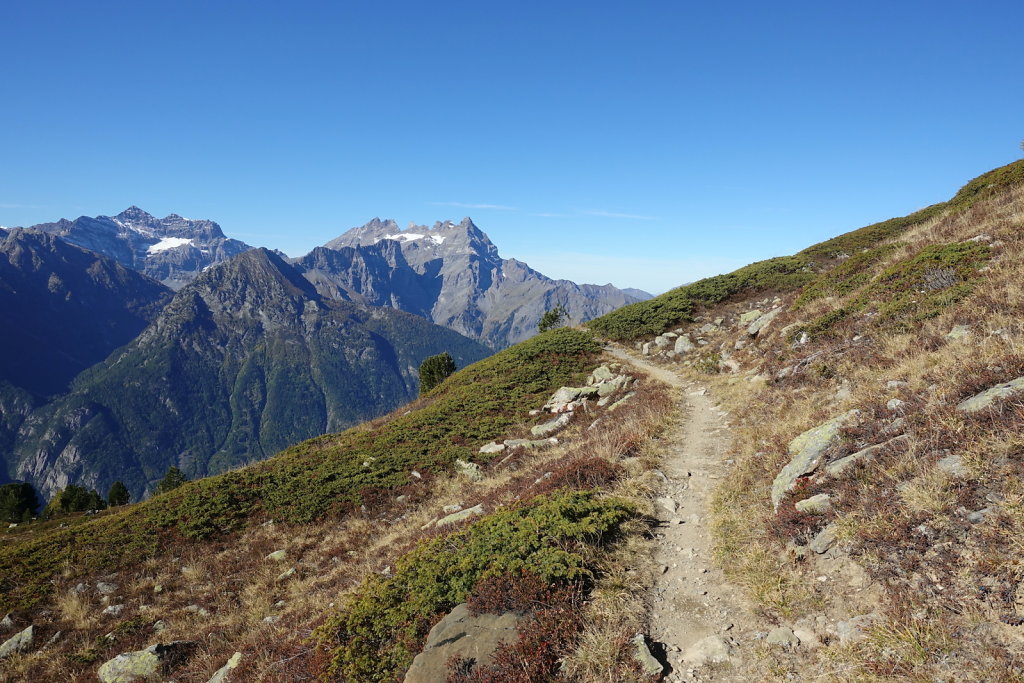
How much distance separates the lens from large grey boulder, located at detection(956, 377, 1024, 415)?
7.39m

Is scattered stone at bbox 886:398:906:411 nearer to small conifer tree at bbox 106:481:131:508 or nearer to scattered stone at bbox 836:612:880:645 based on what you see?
scattered stone at bbox 836:612:880:645

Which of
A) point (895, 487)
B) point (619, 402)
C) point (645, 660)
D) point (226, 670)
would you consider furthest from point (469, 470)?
point (895, 487)

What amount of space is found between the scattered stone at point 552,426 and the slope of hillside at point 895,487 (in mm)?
8204

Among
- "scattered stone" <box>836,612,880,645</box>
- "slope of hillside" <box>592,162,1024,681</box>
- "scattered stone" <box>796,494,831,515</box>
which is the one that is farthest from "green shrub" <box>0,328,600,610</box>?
"scattered stone" <box>836,612,880,645</box>

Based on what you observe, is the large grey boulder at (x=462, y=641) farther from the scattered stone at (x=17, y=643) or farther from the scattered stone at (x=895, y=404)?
the scattered stone at (x=17, y=643)

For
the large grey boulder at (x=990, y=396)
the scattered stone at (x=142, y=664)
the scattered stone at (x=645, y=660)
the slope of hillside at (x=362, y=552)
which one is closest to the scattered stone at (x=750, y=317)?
the slope of hillside at (x=362, y=552)

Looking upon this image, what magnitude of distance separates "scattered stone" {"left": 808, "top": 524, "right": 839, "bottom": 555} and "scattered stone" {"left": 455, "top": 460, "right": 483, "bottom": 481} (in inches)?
564

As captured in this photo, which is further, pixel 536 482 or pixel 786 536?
pixel 536 482

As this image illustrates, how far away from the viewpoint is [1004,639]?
4516 mm

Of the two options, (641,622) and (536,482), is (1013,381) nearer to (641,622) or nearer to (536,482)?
(641,622)

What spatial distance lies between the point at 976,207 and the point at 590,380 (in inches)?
999

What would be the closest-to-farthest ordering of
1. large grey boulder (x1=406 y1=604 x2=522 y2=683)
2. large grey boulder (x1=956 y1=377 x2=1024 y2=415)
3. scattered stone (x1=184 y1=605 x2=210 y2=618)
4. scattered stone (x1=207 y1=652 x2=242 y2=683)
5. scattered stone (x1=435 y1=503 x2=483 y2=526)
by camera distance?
1. large grey boulder (x1=406 y1=604 x2=522 y2=683)
2. large grey boulder (x1=956 y1=377 x2=1024 y2=415)
3. scattered stone (x1=207 y1=652 x2=242 y2=683)
4. scattered stone (x1=435 y1=503 x2=483 y2=526)
5. scattered stone (x1=184 y1=605 x2=210 y2=618)

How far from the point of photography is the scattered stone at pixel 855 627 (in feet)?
18.1

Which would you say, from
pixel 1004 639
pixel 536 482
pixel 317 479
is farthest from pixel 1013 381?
pixel 317 479
